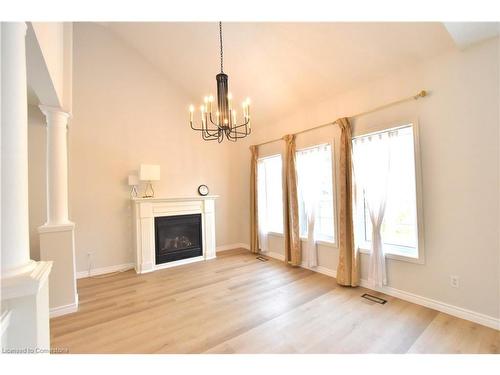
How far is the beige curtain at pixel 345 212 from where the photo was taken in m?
3.14

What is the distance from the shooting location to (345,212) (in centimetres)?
319

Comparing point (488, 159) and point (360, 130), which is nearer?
point (488, 159)

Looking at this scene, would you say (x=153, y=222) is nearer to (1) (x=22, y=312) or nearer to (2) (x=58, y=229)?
→ (2) (x=58, y=229)

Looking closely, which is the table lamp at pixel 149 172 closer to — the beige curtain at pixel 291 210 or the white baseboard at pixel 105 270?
the white baseboard at pixel 105 270

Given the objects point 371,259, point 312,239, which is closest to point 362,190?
point 371,259

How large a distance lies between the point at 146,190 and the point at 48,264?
321 cm

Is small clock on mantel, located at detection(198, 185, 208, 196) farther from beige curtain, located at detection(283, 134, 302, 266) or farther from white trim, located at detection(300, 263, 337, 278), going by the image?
white trim, located at detection(300, 263, 337, 278)

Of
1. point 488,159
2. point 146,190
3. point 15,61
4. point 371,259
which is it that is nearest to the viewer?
point 15,61

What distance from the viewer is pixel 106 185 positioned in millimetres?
3977

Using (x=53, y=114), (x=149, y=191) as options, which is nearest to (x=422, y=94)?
(x=53, y=114)

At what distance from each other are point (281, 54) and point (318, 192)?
7.15ft

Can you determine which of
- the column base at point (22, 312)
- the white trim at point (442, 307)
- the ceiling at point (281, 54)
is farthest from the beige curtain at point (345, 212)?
the column base at point (22, 312)

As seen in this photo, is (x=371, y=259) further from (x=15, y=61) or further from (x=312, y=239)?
(x=15, y=61)
